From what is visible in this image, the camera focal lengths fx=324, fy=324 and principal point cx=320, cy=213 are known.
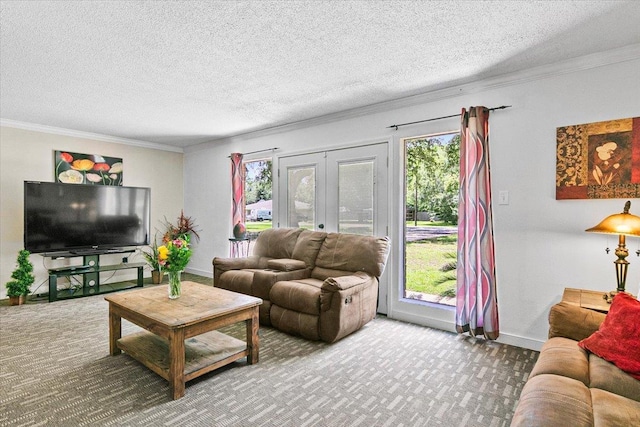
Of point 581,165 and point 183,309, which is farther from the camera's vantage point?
point 581,165

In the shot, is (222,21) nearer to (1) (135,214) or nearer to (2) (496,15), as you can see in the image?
(2) (496,15)

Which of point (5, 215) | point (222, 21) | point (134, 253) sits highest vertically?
point (222, 21)

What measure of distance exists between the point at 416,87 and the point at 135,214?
15.6 ft

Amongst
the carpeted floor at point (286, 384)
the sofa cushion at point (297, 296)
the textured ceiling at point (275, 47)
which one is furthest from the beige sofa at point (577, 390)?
the textured ceiling at point (275, 47)

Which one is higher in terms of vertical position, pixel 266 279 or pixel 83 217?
pixel 83 217

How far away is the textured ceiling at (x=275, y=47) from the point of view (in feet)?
6.73

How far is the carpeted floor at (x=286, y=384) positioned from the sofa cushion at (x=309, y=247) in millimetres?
982

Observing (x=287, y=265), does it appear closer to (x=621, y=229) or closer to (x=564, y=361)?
(x=564, y=361)

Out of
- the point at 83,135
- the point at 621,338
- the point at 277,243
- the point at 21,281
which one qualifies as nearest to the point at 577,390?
the point at 621,338

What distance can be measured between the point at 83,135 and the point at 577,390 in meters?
6.53

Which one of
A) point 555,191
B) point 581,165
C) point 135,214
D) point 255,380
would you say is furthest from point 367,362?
point 135,214

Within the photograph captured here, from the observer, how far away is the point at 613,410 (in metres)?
1.25

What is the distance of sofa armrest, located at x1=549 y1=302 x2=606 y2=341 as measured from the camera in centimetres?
191

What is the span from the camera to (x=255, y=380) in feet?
7.67
